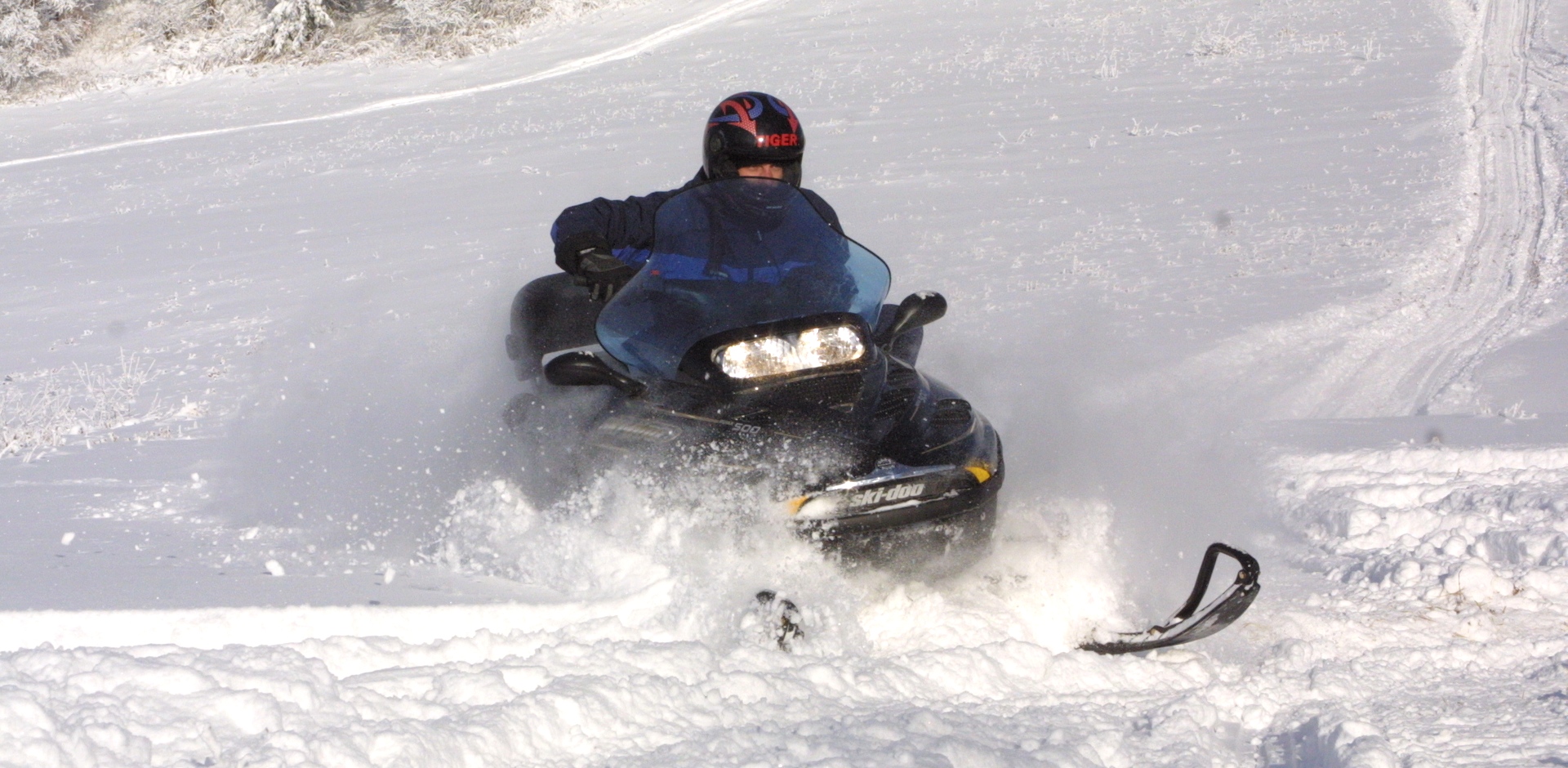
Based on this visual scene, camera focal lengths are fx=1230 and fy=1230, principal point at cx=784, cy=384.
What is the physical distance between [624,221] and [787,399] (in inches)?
56.8

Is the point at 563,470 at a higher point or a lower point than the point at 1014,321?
higher

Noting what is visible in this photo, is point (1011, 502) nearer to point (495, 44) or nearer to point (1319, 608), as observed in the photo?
point (1319, 608)

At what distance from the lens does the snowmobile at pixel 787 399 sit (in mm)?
3439

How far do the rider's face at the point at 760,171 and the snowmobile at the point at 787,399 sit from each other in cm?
23

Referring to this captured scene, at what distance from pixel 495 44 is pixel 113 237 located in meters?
17.2

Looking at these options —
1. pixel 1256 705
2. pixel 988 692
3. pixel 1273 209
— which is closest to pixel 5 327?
pixel 988 692

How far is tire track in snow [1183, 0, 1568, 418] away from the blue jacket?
329cm

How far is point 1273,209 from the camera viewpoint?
10.9m

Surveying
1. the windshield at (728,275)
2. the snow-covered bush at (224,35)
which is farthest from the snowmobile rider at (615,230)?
the snow-covered bush at (224,35)

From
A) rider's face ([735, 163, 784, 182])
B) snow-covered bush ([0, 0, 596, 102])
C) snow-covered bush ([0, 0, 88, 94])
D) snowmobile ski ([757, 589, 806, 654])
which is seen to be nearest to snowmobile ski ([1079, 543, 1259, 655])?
snowmobile ski ([757, 589, 806, 654])

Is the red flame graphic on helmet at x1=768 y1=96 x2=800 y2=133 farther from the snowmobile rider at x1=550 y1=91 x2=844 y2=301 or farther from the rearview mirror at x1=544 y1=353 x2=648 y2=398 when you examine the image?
the rearview mirror at x1=544 y1=353 x2=648 y2=398

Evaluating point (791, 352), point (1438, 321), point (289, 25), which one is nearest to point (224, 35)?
point (289, 25)

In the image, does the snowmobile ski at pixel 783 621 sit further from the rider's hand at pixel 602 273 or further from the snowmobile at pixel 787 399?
the rider's hand at pixel 602 273

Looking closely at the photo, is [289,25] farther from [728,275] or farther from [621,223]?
[728,275]
